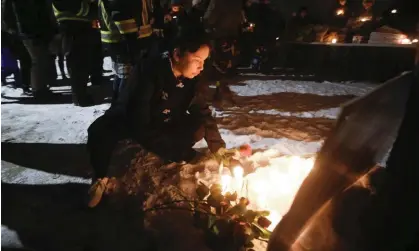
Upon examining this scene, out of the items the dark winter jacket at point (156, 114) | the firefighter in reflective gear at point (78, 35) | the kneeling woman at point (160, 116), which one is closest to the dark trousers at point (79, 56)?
the firefighter in reflective gear at point (78, 35)

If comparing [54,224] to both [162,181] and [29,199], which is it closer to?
[29,199]

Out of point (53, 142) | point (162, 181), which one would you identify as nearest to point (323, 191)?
point (162, 181)

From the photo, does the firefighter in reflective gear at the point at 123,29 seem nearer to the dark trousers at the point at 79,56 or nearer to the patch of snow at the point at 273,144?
the dark trousers at the point at 79,56

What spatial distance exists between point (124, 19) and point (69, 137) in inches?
64.5

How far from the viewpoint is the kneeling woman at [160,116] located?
2873mm

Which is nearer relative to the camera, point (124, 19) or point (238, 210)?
point (238, 210)

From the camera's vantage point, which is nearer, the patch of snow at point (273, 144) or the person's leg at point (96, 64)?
the patch of snow at point (273, 144)

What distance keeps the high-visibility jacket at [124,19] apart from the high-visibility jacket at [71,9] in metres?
0.73

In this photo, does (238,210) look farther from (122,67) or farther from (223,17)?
(223,17)

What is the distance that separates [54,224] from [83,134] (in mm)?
1994

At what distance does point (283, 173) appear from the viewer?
337cm

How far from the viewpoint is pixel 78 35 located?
17.2ft

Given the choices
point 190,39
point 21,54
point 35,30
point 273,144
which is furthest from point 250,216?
point 21,54

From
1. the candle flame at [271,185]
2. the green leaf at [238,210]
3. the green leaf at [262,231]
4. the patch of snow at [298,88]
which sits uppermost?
the green leaf at [238,210]
